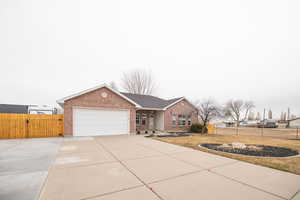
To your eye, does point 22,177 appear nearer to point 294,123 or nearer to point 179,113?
point 179,113

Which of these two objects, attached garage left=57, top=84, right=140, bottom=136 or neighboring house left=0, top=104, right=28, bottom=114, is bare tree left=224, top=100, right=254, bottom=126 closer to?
attached garage left=57, top=84, right=140, bottom=136

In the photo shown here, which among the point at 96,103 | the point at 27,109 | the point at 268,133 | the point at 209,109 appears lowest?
the point at 268,133

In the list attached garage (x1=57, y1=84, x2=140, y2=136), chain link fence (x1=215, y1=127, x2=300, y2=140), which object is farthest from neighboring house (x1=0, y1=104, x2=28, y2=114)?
chain link fence (x1=215, y1=127, x2=300, y2=140)

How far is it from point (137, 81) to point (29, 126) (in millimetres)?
20625

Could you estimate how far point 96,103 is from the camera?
493 inches

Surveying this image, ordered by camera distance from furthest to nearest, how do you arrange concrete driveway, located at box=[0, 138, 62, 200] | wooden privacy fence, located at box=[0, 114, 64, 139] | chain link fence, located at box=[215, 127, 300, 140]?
chain link fence, located at box=[215, 127, 300, 140]
wooden privacy fence, located at box=[0, 114, 64, 139]
concrete driveway, located at box=[0, 138, 62, 200]

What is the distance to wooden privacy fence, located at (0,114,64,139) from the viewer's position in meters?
10.2

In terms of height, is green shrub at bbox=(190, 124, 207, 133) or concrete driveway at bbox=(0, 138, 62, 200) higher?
concrete driveway at bbox=(0, 138, 62, 200)

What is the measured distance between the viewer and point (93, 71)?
76.7ft

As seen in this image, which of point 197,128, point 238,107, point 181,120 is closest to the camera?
point 197,128

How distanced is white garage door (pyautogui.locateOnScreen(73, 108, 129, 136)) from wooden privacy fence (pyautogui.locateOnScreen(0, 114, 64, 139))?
4.86 ft

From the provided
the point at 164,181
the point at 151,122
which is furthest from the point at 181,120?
the point at 164,181

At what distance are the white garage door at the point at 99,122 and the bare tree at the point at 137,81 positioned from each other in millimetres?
15566

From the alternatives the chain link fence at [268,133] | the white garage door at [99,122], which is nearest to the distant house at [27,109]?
the white garage door at [99,122]
